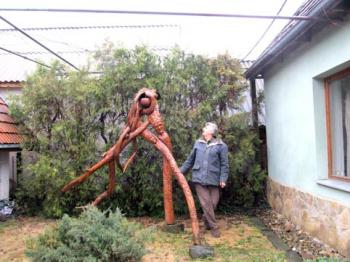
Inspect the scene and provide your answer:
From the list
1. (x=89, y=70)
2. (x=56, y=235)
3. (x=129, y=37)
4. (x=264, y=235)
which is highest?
(x=129, y=37)

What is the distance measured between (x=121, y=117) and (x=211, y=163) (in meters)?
2.36

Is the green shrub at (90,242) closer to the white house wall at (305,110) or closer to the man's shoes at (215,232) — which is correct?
the man's shoes at (215,232)

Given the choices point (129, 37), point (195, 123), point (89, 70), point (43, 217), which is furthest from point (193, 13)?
point (129, 37)

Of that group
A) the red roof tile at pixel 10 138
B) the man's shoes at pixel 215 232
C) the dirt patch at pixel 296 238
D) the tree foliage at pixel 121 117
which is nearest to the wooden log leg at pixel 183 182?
the man's shoes at pixel 215 232

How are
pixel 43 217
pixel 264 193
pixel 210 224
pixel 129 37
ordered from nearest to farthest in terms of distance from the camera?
pixel 210 224 → pixel 43 217 → pixel 264 193 → pixel 129 37

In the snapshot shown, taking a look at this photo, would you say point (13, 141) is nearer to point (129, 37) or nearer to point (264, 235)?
point (264, 235)

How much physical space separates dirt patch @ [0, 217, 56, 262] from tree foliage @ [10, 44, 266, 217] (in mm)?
419

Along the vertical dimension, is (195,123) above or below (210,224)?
above

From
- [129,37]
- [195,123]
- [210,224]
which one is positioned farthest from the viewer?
[129,37]

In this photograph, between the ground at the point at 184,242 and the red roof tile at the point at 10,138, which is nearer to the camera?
the ground at the point at 184,242

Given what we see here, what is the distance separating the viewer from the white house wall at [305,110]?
503 cm

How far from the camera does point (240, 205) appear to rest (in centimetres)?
835

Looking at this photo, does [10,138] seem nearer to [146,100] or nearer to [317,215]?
[146,100]

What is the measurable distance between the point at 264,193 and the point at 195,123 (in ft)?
7.88
